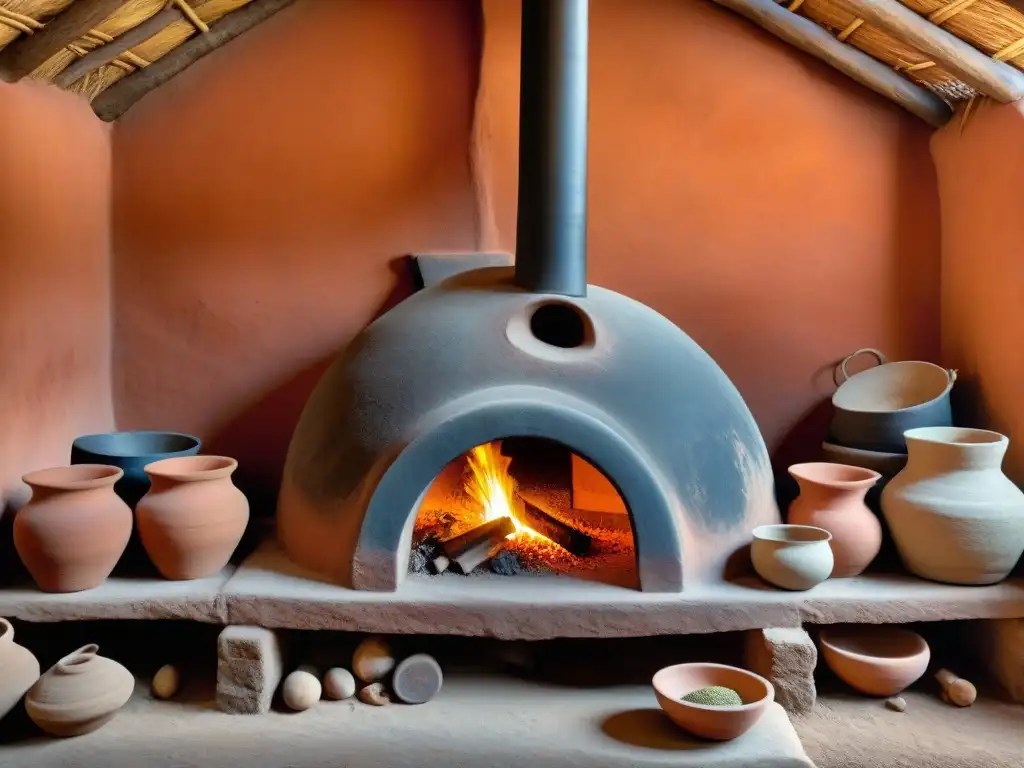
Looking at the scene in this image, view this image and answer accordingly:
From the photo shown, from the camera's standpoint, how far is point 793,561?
2797mm

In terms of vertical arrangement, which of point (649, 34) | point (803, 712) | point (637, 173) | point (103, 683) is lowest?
point (803, 712)

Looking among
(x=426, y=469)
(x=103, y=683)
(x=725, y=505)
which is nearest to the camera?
(x=103, y=683)

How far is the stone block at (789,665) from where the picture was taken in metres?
2.76

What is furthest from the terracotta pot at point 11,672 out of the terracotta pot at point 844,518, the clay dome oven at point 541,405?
the terracotta pot at point 844,518

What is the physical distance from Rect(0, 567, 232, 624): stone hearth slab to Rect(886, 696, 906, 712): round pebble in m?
2.22

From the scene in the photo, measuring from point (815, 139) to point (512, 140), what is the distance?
132cm

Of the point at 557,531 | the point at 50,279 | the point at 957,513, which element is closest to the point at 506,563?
the point at 557,531

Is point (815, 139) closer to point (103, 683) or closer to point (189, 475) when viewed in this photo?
point (189, 475)

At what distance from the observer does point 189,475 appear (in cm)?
292

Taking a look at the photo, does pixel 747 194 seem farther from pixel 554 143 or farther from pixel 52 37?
pixel 52 37

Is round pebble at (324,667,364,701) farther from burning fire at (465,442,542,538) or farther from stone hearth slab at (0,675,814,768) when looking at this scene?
burning fire at (465,442,542,538)

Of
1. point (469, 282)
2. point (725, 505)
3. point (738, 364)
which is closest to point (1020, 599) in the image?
point (725, 505)

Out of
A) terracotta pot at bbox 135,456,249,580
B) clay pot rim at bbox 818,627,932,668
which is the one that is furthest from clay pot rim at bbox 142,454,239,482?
clay pot rim at bbox 818,627,932,668

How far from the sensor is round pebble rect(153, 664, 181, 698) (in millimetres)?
2857
